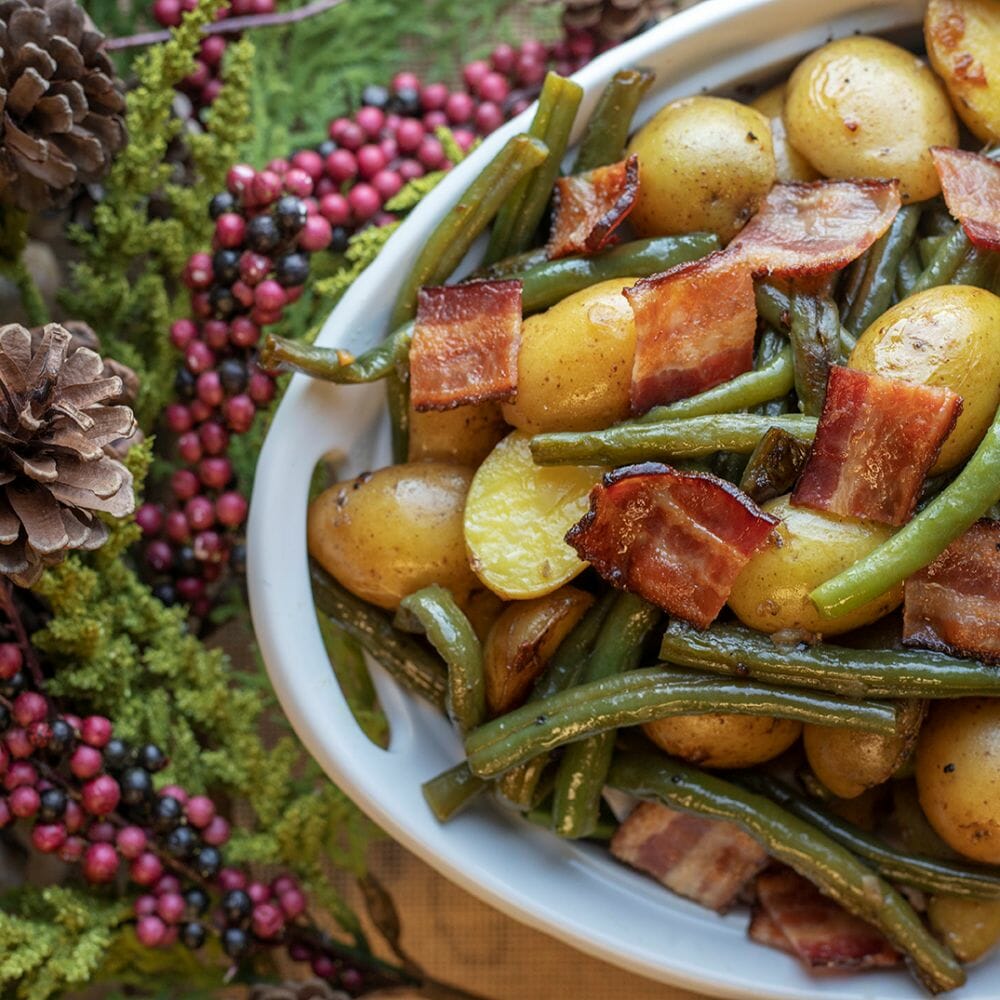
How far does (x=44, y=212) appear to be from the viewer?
1796mm

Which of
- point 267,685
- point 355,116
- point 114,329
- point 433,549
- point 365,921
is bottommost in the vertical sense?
point 365,921

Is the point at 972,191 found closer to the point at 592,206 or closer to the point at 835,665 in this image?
the point at 592,206

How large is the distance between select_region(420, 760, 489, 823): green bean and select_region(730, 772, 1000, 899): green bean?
0.35 meters

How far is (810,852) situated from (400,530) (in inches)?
26.4

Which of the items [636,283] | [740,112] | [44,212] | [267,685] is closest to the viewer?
[636,283]

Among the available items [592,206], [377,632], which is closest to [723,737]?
[377,632]

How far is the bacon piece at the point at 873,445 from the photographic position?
1.44m

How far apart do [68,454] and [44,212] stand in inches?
20.5

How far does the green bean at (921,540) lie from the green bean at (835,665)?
8 centimetres

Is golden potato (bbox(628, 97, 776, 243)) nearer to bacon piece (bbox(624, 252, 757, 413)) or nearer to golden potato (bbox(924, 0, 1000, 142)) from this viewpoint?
bacon piece (bbox(624, 252, 757, 413))

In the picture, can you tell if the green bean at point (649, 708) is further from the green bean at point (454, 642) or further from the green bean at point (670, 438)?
the green bean at point (670, 438)

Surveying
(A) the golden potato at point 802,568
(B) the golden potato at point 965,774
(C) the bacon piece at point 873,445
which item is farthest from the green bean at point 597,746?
(B) the golden potato at point 965,774

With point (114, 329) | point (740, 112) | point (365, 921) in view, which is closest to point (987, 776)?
point (740, 112)

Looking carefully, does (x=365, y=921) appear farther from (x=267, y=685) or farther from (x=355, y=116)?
(x=355, y=116)
